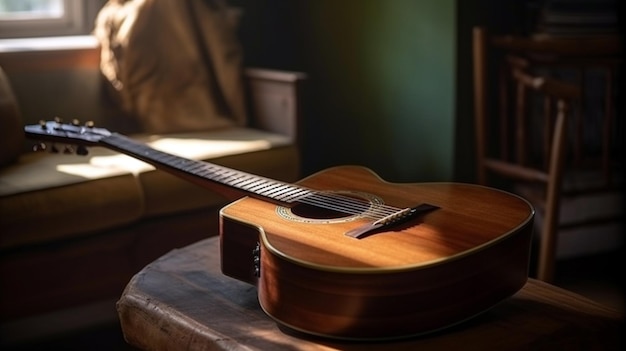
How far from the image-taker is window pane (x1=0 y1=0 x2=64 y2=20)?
10.1ft

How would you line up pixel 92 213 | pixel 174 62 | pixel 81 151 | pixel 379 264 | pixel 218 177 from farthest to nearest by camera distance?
1. pixel 174 62
2. pixel 92 213
3. pixel 81 151
4. pixel 218 177
5. pixel 379 264

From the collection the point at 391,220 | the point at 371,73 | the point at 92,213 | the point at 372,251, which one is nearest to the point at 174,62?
the point at 371,73

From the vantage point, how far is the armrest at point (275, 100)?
2.86 m

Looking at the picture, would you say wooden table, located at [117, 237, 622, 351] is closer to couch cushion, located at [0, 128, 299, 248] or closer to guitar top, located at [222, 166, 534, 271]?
guitar top, located at [222, 166, 534, 271]

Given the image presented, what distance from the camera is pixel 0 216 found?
7.06 ft

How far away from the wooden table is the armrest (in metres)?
1.28

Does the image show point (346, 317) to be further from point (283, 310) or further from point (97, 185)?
point (97, 185)

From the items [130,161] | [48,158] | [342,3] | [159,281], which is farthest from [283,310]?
[342,3]

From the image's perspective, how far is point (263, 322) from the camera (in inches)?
55.5

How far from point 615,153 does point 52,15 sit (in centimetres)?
201

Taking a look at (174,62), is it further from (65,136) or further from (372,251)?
(372,251)

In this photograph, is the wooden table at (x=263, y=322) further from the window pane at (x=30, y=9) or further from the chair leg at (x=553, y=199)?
the window pane at (x=30, y=9)

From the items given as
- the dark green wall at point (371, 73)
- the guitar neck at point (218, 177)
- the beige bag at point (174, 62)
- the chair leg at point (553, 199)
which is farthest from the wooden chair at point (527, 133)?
the guitar neck at point (218, 177)

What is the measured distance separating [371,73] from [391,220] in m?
1.71
